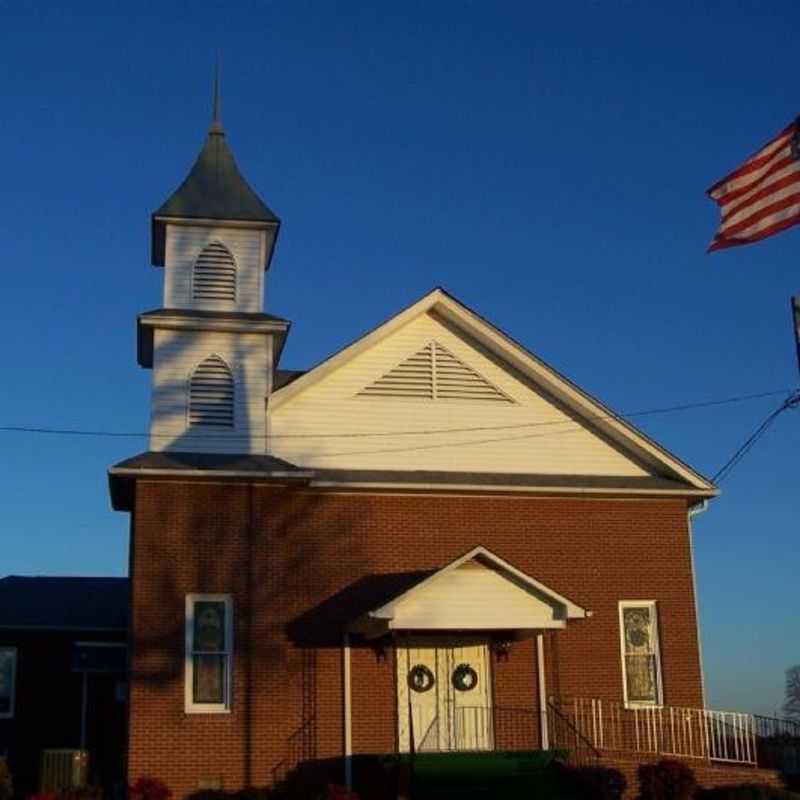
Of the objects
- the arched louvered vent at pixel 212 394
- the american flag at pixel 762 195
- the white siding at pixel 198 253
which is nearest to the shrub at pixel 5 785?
the arched louvered vent at pixel 212 394

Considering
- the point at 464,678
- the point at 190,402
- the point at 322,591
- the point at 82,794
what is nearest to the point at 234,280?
the point at 190,402

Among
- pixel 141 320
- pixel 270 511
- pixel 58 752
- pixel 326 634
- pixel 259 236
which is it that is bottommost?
pixel 58 752

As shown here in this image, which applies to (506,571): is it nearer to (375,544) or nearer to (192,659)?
(375,544)

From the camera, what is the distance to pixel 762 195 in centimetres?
1518

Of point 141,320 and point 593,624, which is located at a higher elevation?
point 141,320

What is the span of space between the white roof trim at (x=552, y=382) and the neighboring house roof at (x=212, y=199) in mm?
3519

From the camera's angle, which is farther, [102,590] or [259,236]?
[102,590]

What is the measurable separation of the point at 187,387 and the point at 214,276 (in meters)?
A: 2.54

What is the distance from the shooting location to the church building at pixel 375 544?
22.1m

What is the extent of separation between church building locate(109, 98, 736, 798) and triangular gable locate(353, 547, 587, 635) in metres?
0.04

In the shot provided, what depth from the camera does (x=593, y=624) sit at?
2397 cm

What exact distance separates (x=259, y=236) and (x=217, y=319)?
2.28m

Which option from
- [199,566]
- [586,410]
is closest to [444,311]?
[586,410]

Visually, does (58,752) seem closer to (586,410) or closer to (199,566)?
(199,566)
